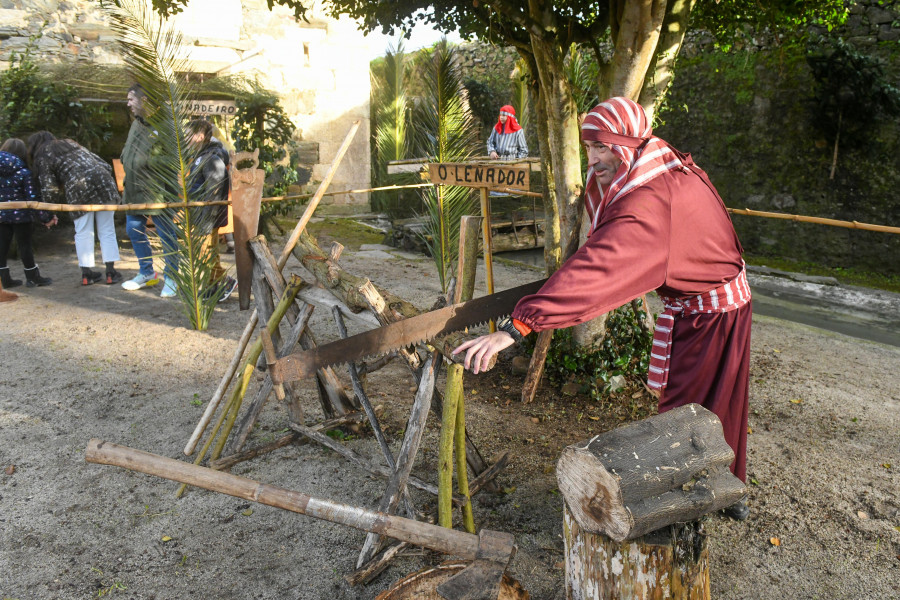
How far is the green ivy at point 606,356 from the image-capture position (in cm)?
452

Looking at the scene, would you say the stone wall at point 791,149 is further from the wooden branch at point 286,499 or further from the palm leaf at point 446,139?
the wooden branch at point 286,499

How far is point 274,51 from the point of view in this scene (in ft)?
36.0

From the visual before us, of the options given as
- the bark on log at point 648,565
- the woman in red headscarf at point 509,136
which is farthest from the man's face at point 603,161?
the woman in red headscarf at point 509,136

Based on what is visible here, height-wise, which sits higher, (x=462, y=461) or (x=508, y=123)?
(x=508, y=123)

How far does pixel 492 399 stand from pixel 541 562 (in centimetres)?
178

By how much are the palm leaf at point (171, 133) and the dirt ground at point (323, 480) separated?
2.31ft

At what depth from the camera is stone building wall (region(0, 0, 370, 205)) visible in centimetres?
905

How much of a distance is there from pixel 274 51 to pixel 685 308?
1033 centimetres

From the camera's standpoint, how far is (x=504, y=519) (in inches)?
126

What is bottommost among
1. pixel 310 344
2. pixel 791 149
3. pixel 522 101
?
pixel 310 344

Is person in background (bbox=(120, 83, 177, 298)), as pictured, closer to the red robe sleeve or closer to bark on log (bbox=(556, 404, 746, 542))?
the red robe sleeve

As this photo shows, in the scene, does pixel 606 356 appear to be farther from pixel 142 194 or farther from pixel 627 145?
pixel 142 194

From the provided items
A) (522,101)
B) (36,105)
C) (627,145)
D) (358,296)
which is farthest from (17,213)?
(522,101)

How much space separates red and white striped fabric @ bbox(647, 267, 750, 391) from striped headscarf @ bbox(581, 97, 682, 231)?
1.83ft
